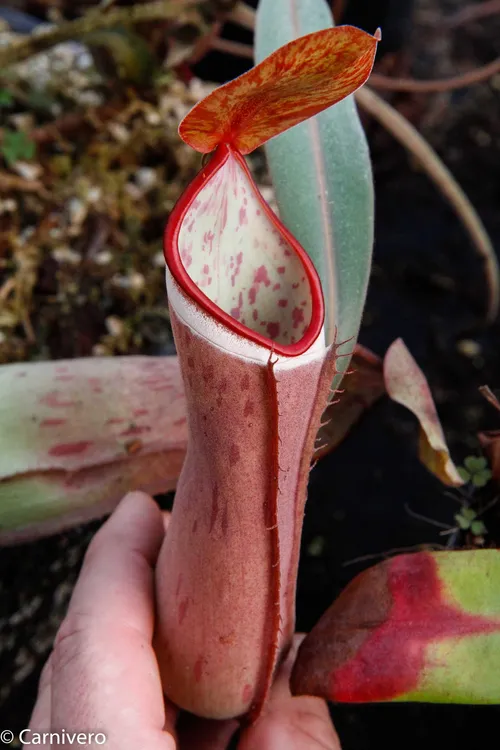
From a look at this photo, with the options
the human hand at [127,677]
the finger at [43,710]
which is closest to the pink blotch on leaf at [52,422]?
the human hand at [127,677]

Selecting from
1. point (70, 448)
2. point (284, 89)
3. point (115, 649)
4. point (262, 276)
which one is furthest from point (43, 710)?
point (284, 89)

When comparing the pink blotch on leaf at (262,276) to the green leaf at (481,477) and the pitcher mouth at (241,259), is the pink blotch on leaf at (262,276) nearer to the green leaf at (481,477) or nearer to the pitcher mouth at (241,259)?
the pitcher mouth at (241,259)

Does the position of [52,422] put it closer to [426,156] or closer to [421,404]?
[421,404]

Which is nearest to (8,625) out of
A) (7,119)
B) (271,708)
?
(271,708)

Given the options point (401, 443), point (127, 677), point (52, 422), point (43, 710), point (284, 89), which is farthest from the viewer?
point (401, 443)

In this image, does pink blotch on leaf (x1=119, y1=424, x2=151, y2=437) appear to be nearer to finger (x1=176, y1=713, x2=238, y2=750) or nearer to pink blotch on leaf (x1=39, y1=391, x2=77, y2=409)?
pink blotch on leaf (x1=39, y1=391, x2=77, y2=409)

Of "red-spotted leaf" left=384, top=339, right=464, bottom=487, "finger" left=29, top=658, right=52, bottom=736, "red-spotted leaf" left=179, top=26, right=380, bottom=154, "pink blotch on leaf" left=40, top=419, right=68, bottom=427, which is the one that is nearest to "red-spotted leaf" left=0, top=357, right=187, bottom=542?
"pink blotch on leaf" left=40, top=419, right=68, bottom=427
